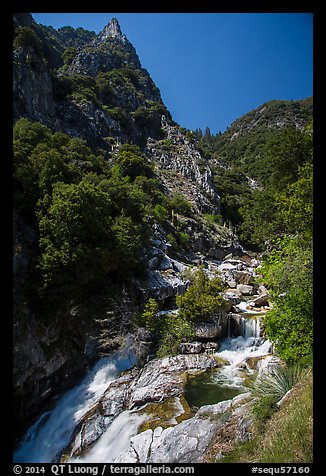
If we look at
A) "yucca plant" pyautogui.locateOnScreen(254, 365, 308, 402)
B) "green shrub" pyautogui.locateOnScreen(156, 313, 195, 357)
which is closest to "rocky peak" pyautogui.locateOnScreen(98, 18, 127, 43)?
"green shrub" pyautogui.locateOnScreen(156, 313, 195, 357)

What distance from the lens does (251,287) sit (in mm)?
24547

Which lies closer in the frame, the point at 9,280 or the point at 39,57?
the point at 9,280

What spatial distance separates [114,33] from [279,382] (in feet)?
379

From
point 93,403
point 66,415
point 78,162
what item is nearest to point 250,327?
point 93,403

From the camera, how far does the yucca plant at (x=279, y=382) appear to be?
6680mm

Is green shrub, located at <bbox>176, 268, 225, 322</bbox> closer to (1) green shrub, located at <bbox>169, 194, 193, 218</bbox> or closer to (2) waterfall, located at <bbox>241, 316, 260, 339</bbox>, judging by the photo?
(2) waterfall, located at <bbox>241, 316, 260, 339</bbox>

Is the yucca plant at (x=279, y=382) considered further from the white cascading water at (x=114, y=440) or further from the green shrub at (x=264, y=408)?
the white cascading water at (x=114, y=440)

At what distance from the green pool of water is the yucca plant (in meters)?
4.43

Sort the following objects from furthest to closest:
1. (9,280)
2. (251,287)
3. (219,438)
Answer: (251,287)
(219,438)
(9,280)

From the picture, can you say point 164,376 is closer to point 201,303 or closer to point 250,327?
point 201,303
